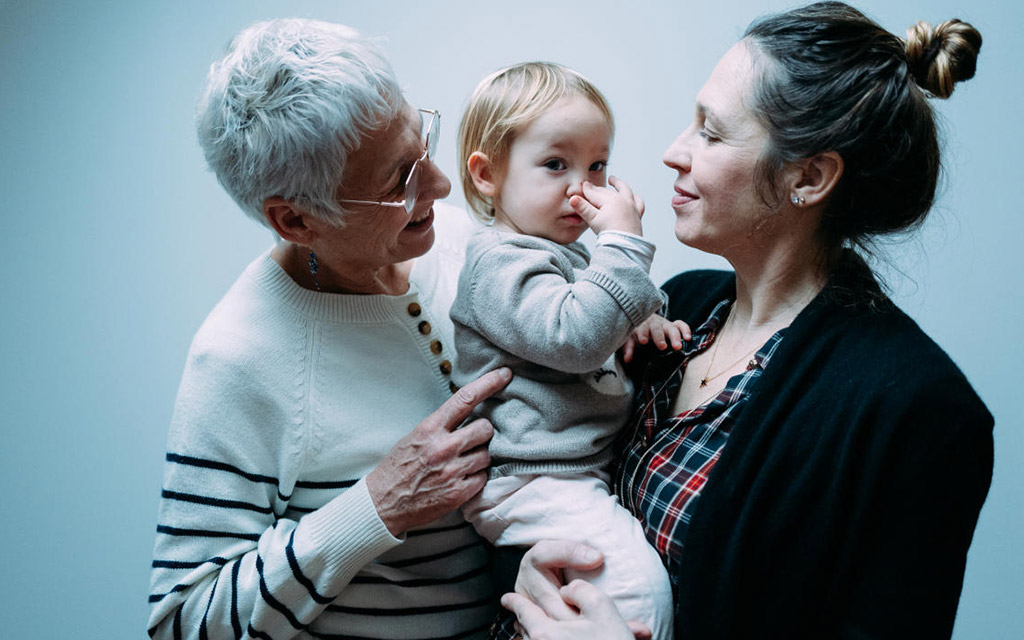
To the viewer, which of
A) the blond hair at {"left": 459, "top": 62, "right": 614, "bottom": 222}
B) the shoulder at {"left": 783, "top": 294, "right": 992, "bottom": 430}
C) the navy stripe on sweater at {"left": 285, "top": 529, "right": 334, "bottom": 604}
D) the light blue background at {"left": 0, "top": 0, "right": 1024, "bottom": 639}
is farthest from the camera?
the light blue background at {"left": 0, "top": 0, "right": 1024, "bottom": 639}

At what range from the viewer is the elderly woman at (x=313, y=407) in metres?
1.36

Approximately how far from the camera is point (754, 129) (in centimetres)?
136

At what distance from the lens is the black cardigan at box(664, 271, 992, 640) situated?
114cm

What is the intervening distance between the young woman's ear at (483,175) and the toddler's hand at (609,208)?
0.59ft

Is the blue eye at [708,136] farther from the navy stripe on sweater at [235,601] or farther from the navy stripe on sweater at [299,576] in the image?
the navy stripe on sweater at [235,601]

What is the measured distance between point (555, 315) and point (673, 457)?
1.08ft

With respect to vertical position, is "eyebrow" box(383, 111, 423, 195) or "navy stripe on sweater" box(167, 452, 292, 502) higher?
"eyebrow" box(383, 111, 423, 195)

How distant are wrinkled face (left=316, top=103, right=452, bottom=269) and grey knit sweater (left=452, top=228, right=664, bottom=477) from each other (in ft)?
0.40

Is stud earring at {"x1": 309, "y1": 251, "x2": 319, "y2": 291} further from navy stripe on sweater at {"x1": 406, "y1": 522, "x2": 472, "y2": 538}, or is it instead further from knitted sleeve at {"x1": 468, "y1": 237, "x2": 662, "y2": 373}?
navy stripe on sweater at {"x1": 406, "y1": 522, "x2": 472, "y2": 538}

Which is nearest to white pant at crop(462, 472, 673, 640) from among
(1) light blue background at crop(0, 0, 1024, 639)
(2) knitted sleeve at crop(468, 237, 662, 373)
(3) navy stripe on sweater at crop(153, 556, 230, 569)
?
(2) knitted sleeve at crop(468, 237, 662, 373)

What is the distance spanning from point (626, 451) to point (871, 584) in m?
0.48

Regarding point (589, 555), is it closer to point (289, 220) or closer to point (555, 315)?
point (555, 315)

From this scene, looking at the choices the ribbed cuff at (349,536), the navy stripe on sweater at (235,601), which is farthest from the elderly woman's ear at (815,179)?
the navy stripe on sweater at (235,601)

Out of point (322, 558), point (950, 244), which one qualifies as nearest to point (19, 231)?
point (322, 558)
